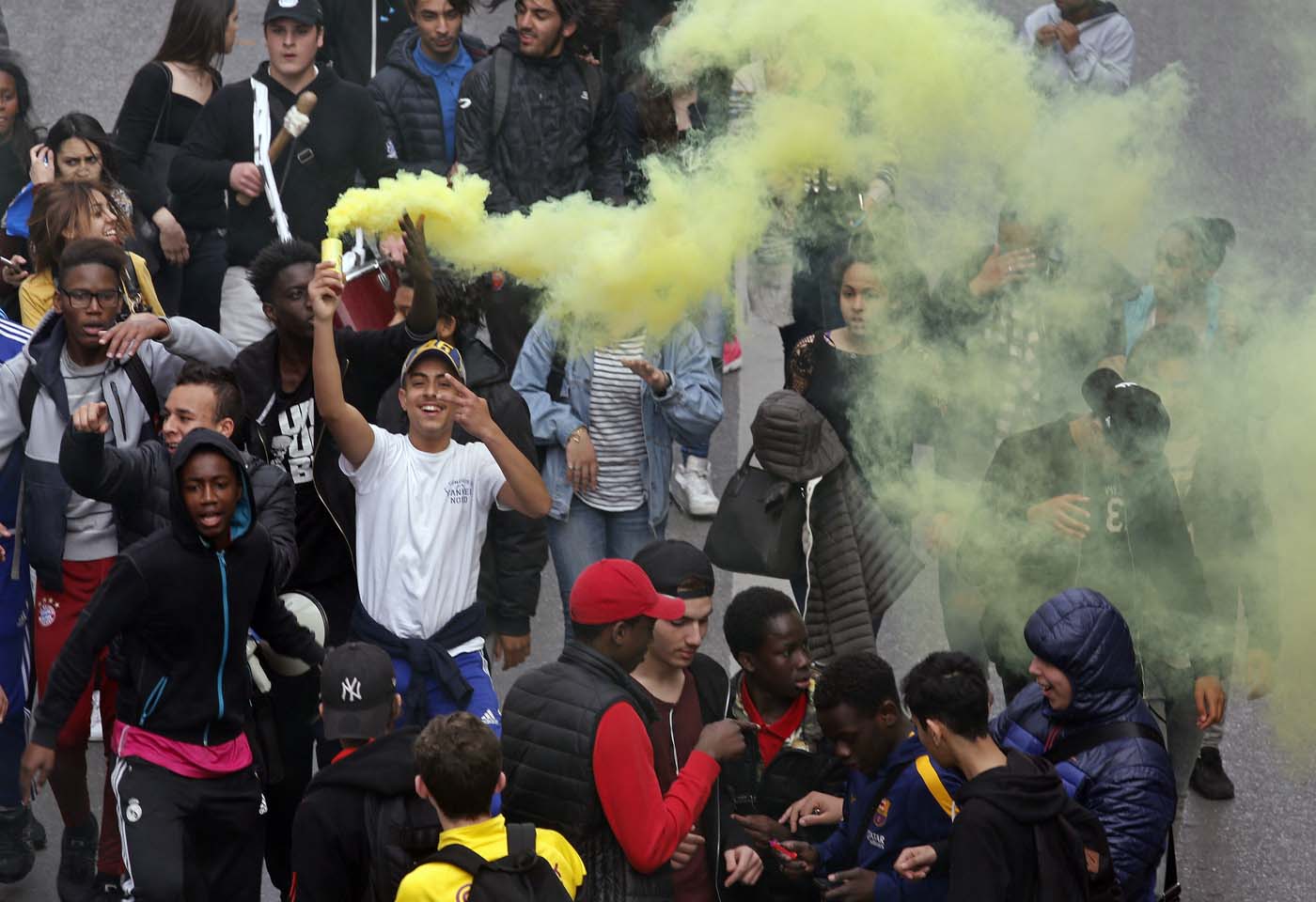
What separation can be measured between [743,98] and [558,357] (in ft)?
4.12

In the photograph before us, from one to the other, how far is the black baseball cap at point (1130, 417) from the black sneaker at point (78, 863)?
3.78 metres

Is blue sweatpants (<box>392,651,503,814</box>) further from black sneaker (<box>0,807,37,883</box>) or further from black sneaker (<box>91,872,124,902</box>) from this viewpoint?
black sneaker (<box>0,807,37,883</box>)

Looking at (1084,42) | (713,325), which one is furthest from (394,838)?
(1084,42)

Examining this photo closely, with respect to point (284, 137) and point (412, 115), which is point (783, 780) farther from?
point (412, 115)

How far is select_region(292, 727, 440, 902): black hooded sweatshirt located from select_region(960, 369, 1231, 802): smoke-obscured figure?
2661 millimetres

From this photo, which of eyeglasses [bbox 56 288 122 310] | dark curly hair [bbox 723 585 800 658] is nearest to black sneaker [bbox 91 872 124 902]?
eyeglasses [bbox 56 288 122 310]

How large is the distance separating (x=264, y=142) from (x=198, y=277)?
2.38 ft

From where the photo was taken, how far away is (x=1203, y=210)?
708 cm

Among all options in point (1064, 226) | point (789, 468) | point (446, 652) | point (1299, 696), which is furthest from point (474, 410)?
point (1299, 696)

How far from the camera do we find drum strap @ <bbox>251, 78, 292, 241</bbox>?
7668mm

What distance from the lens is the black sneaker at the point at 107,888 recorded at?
5523mm

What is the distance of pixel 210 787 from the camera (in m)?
5.00

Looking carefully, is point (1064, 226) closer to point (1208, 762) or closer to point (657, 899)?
point (1208, 762)

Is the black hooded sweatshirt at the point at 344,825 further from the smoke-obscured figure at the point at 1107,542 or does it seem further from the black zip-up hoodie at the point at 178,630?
the smoke-obscured figure at the point at 1107,542
